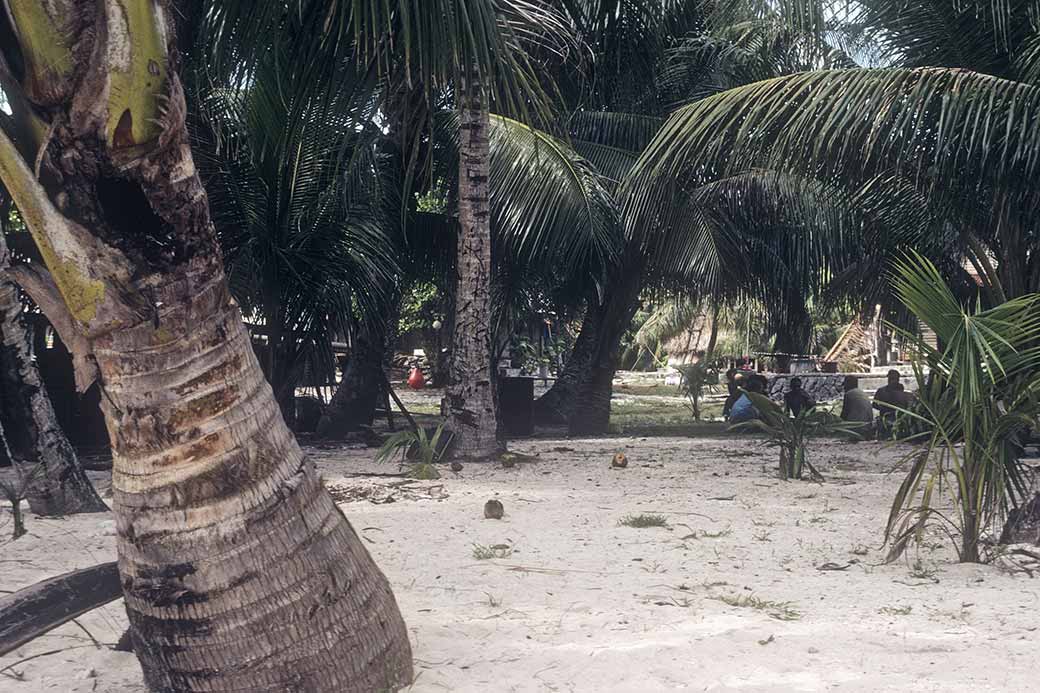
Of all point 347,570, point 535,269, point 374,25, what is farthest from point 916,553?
point 535,269

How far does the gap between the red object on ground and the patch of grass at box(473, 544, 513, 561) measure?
19248mm

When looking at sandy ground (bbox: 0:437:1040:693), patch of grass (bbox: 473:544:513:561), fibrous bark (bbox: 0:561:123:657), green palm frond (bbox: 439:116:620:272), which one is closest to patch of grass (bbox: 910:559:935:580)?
sandy ground (bbox: 0:437:1040:693)

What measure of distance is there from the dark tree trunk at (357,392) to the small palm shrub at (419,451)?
2729 millimetres

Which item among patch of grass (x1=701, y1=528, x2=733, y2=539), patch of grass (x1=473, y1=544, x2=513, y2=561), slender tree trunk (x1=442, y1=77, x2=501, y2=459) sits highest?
slender tree trunk (x1=442, y1=77, x2=501, y2=459)

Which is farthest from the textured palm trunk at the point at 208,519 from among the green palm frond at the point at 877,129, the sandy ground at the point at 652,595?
the green palm frond at the point at 877,129

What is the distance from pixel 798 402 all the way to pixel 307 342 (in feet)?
23.5

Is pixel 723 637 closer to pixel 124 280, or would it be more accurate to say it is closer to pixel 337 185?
pixel 124 280

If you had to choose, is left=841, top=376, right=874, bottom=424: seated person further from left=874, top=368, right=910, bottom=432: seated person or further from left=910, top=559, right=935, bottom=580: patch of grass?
left=910, top=559, right=935, bottom=580: patch of grass

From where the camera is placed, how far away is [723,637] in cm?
388

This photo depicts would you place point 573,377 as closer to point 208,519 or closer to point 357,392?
point 357,392

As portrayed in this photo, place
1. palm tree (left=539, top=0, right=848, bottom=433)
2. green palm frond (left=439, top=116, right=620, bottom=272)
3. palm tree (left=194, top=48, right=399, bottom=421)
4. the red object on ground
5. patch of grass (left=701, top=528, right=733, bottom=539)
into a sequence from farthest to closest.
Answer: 1. the red object on ground
2. palm tree (left=539, top=0, right=848, bottom=433)
3. green palm frond (left=439, top=116, right=620, bottom=272)
4. palm tree (left=194, top=48, right=399, bottom=421)
5. patch of grass (left=701, top=528, right=733, bottom=539)

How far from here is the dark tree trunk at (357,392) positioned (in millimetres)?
11773

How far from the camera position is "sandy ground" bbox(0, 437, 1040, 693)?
354 cm

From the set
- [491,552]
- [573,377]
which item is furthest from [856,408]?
[491,552]
